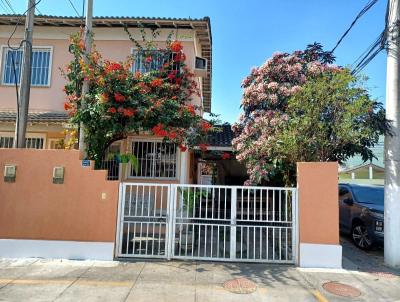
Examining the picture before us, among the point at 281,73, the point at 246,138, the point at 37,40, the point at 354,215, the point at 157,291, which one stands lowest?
the point at 157,291

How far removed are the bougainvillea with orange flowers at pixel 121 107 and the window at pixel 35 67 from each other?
2.70m

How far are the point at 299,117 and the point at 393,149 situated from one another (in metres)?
2.16

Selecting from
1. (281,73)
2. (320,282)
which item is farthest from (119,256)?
(281,73)

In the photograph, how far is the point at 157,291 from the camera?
17.9 feet

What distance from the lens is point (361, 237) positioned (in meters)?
9.01

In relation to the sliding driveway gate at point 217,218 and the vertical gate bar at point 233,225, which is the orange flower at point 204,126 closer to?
the sliding driveway gate at point 217,218

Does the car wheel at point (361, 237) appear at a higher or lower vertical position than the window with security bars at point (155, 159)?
lower

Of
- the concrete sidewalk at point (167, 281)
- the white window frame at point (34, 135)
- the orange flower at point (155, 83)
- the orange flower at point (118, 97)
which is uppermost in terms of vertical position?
the orange flower at point (155, 83)

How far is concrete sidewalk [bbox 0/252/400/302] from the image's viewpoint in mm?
5297

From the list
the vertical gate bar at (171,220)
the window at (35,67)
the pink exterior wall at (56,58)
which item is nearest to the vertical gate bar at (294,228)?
the vertical gate bar at (171,220)

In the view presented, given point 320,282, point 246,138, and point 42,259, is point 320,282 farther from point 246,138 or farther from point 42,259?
point 42,259

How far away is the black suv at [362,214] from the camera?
8.52 meters

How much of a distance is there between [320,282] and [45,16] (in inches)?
432

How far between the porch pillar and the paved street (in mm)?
295
